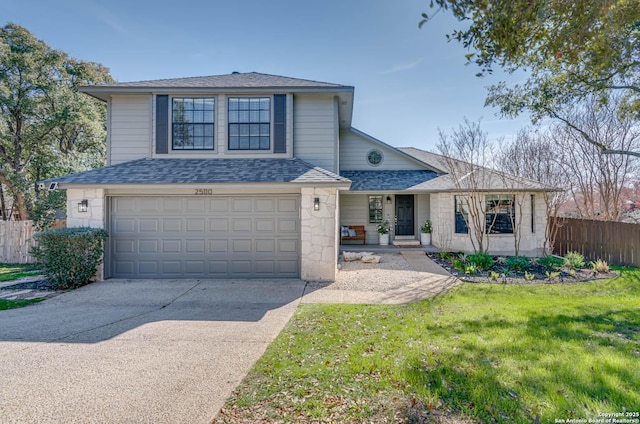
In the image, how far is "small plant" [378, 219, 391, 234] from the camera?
44.2 feet

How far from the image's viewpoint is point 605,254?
34.0 ft

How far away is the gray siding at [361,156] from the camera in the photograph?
14.3 m

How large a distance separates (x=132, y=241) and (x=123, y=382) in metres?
5.78

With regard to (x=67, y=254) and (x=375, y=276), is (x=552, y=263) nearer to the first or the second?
(x=375, y=276)

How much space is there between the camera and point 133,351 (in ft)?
12.9

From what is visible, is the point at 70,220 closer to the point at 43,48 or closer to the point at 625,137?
the point at 43,48

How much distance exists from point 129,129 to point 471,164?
38.2 ft

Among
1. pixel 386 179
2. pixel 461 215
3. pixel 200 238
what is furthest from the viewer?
pixel 386 179

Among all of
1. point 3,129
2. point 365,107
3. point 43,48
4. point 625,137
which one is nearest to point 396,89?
point 365,107

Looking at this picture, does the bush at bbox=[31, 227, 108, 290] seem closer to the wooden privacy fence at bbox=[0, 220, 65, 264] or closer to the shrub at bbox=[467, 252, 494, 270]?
the wooden privacy fence at bbox=[0, 220, 65, 264]

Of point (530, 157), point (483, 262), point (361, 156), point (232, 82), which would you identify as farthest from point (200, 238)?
point (530, 157)

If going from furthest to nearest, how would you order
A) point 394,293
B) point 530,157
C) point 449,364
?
1. point 530,157
2. point 394,293
3. point 449,364

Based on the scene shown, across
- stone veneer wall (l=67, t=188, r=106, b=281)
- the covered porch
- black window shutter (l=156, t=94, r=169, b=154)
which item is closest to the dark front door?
the covered porch

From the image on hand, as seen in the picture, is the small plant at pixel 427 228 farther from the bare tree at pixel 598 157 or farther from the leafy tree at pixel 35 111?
the leafy tree at pixel 35 111
